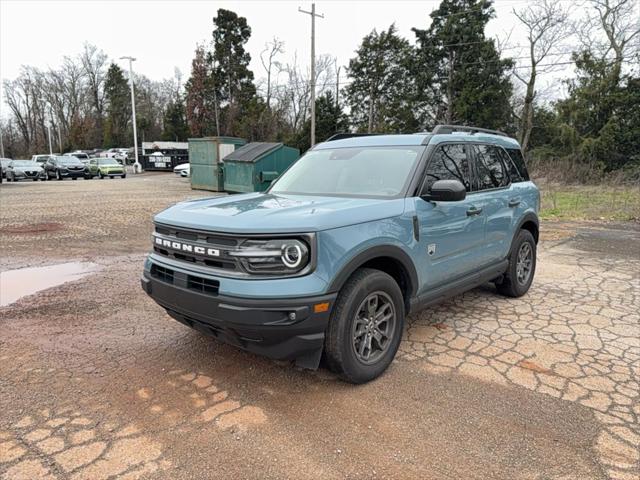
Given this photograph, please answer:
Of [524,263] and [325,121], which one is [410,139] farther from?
[325,121]

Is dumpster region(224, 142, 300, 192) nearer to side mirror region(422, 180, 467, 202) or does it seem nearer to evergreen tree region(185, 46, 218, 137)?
side mirror region(422, 180, 467, 202)

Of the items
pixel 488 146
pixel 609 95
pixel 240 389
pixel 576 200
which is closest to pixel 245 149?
pixel 576 200

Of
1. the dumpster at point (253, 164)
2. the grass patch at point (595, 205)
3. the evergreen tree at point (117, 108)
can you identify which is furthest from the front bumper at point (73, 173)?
the evergreen tree at point (117, 108)

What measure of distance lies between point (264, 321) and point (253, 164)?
15553mm

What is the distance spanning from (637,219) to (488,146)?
389 inches

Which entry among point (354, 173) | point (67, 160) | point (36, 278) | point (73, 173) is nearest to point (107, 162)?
point (73, 173)

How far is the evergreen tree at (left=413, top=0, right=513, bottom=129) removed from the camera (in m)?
30.0

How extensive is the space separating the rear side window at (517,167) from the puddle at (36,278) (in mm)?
5756

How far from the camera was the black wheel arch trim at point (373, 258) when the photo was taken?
2.88 meters

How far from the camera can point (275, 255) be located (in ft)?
9.03

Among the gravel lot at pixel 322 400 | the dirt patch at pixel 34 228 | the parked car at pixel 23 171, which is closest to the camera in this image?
the gravel lot at pixel 322 400

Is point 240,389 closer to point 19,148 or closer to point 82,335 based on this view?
point 82,335

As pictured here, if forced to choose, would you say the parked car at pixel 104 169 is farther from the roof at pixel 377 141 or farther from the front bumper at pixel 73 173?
the roof at pixel 377 141

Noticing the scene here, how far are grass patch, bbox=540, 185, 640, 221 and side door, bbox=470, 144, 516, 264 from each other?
8.93 metres
